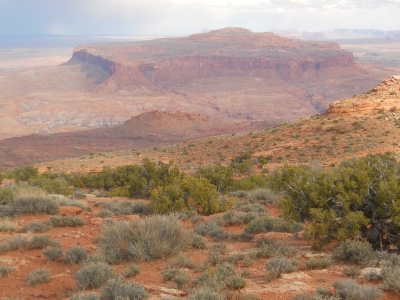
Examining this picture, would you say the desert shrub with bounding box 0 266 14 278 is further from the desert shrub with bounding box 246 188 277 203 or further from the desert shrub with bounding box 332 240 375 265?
the desert shrub with bounding box 246 188 277 203

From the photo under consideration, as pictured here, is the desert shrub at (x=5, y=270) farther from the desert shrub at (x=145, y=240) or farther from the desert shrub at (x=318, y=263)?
the desert shrub at (x=318, y=263)

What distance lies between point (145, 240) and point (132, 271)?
747 millimetres

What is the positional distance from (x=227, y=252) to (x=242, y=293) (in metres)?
1.75

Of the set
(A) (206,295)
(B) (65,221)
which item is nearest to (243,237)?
(A) (206,295)

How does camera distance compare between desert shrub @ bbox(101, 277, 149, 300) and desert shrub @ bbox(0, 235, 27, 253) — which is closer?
desert shrub @ bbox(101, 277, 149, 300)

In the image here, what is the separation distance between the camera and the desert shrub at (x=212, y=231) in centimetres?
739

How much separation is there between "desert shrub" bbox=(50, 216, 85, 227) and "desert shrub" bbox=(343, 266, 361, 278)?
5.26m

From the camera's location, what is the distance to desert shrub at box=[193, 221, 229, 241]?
7.39 metres

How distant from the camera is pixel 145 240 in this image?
6.18 metres

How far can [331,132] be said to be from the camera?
2117 centimetres

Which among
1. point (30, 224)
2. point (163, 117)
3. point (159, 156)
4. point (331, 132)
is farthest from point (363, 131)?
point (163, 117)

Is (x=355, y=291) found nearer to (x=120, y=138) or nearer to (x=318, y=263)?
(x=318, y=263)

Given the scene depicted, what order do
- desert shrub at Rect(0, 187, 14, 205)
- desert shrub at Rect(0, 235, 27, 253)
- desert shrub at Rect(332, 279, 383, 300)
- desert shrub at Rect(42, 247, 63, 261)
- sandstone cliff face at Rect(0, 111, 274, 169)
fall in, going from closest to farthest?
desert shrub at Rect(332, 279, 383, 300) < desert shrub at Rect(42, 247, 63, 261) < desert shrub at Rect(0, 235, 27, 253) < desert shrub at Rect(0, 187, 14, 205) < sandstone cliff face at Rect(0, 111, 274, 169)

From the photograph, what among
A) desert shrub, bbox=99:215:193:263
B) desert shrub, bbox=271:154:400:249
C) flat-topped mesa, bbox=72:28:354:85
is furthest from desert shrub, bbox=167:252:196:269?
flat-topped mesa, bbox=72:28:354:85
